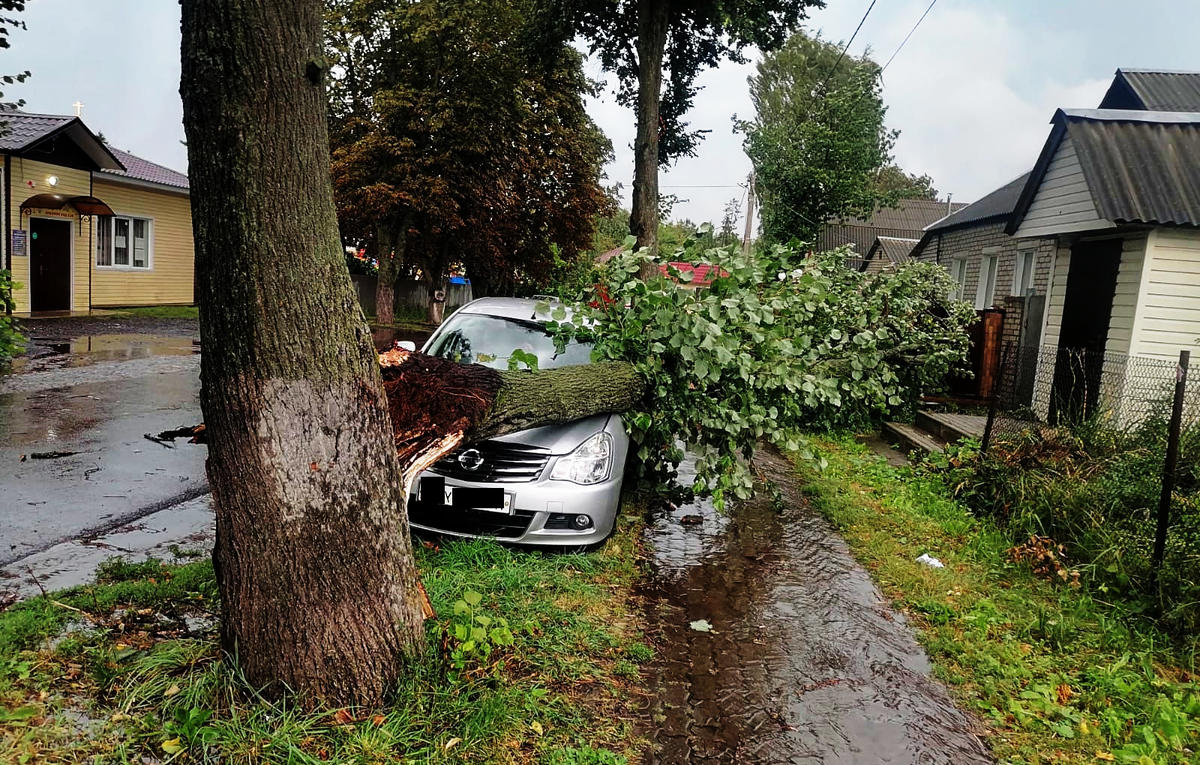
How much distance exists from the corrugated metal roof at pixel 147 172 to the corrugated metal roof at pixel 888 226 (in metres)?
25.4

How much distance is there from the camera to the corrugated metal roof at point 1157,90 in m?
12.0

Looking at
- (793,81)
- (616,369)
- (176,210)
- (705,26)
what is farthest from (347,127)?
(793,81)

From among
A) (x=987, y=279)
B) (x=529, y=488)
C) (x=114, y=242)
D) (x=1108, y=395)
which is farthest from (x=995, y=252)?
(x=114, y=242)

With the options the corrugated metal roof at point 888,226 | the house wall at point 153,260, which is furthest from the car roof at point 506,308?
the corrugated metal roof at point 888,226

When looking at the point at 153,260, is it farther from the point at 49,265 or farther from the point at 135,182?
the point at 49,265

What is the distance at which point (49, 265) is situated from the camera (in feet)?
62.4

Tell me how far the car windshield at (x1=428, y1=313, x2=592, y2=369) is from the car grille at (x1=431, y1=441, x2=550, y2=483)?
4.39ft

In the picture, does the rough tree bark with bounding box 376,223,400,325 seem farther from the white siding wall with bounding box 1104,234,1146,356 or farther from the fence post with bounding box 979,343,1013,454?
the fence post with bounding box 979,343,1013,454

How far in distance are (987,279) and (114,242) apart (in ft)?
70.7

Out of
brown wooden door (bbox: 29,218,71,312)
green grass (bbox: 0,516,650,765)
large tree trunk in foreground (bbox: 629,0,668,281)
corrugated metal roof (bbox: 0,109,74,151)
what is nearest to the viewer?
green grass (bbox: 0,516,650,765)

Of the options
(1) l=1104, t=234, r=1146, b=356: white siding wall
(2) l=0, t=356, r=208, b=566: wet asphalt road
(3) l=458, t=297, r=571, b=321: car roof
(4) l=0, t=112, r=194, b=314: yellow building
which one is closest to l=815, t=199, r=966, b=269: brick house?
(4) l=0, t=112, r=194, b=314: yellow building

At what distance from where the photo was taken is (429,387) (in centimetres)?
418

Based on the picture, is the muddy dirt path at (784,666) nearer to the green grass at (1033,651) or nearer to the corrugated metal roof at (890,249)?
the green grass at (1033,651)

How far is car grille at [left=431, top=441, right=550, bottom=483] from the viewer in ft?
15.4
